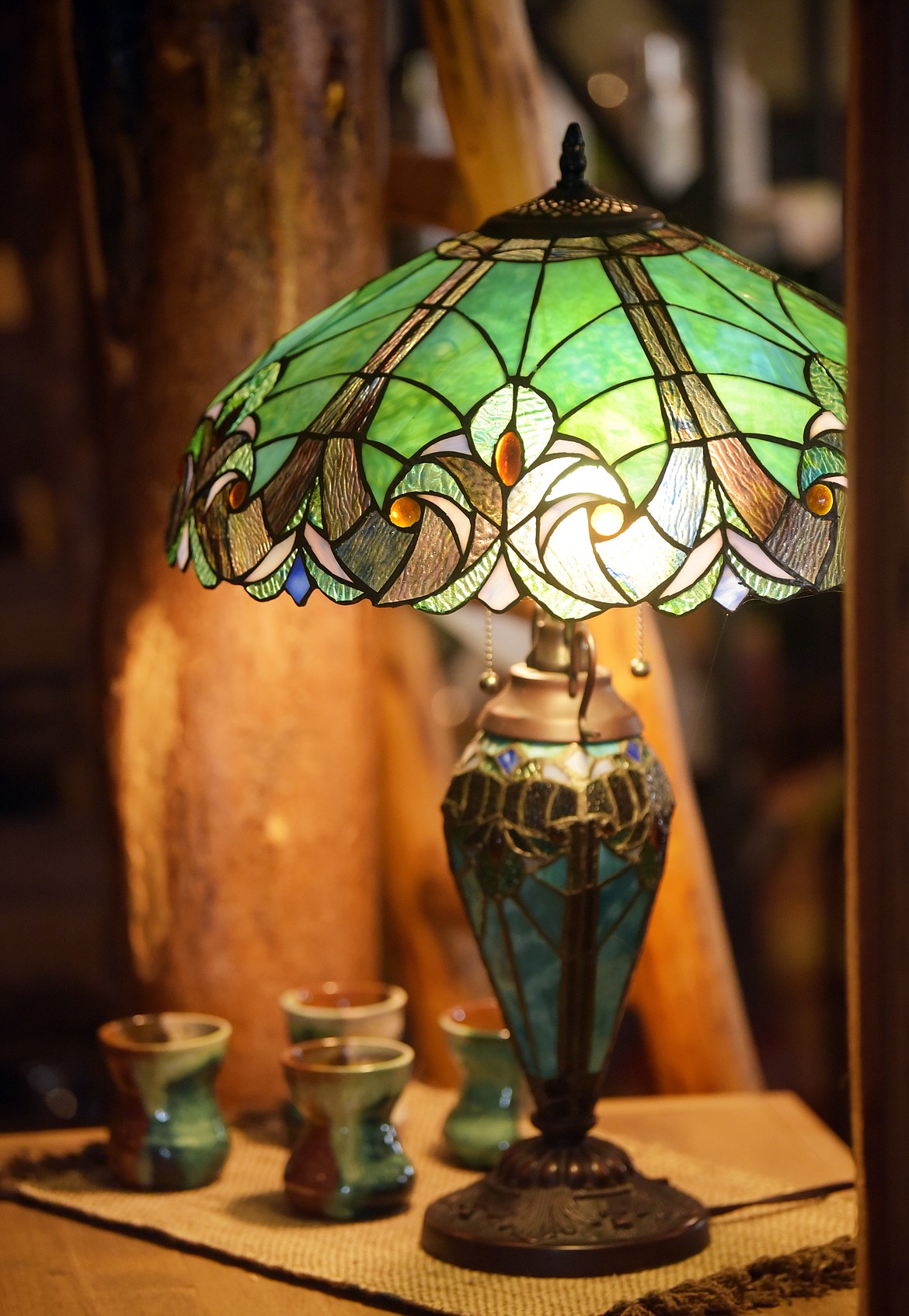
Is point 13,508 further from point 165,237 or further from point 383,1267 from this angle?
point 383,1267

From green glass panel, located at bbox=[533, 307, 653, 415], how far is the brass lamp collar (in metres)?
0.18

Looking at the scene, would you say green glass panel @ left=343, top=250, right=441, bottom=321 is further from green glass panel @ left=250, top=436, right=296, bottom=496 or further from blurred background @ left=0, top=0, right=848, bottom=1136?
blurred background @ left=0, top=0, right=848, bottom=1136

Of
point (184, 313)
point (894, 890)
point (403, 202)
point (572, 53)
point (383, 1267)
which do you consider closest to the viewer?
point (894, 890)

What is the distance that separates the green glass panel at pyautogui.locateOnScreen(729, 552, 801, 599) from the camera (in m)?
0.93

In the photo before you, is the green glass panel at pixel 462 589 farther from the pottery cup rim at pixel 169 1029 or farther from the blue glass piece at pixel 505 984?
the pottery cup rim at pixel 169 1029

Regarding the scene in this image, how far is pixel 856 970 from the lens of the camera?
81cm

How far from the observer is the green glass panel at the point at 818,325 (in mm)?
1037

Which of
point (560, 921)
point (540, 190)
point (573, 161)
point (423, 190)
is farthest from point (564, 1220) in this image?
point (423, 190)

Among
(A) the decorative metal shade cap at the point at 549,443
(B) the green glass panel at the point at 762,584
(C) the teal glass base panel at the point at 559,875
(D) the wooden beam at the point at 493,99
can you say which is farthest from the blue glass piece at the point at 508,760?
(D) the wooden beam at the point at 493,99

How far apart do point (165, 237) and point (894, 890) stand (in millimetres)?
936

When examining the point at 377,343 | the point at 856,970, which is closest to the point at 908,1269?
the point at 856,970

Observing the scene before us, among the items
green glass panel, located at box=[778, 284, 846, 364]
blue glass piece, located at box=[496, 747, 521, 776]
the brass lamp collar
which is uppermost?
green glass panel, located at box=[778, 284, 846, 364]

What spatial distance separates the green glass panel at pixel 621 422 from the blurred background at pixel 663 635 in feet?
5.36

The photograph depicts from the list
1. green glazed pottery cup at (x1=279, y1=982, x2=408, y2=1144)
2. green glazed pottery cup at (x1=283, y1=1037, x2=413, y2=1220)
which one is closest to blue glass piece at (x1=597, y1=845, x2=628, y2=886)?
green glazed pottery cup at (x1=283, y1=1037, x2=413, y2=1220)
